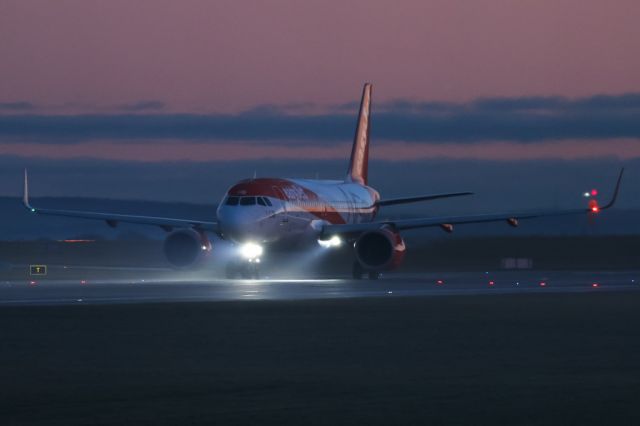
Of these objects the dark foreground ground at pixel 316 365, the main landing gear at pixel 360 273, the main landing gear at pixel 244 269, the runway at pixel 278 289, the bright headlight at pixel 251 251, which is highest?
the bright headlight at pixel 251 251

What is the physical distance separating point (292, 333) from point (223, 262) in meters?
44.4

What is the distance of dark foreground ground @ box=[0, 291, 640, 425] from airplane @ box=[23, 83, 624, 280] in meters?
20.8

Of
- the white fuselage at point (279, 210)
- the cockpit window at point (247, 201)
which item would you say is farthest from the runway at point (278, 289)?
the cockpit window at point (247, 201)

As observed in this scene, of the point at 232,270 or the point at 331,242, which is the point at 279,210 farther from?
the point at 331,242

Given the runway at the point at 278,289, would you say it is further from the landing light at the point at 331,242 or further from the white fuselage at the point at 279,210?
the landing light at the point at 331,242

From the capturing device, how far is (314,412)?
13.7 m

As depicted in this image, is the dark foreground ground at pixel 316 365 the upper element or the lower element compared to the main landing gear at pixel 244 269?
lower

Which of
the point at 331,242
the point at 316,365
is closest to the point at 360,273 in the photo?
the point at 331,242

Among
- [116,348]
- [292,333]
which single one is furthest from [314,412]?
[292,333]

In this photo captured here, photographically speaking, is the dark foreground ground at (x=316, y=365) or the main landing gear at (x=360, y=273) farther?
the main landing gear at (x=360, y=273)

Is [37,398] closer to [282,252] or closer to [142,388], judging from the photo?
[142,388]

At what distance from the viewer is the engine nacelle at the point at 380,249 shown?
A: 51594mm

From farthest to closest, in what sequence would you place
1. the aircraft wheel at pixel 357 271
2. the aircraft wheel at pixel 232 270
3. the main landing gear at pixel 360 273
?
the aircraft wheel at pixel 357 271
the main landing gear at pixel 360 273
the aircraft wheel at pixel 232 270

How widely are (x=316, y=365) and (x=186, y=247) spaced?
35.5 metres
